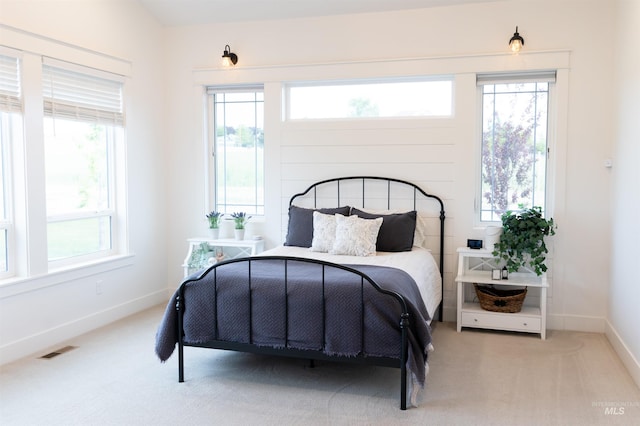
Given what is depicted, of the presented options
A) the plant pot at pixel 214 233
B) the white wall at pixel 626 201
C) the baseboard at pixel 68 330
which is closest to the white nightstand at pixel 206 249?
the plant pot at pixel 214 233

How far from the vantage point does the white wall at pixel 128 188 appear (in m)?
3.84

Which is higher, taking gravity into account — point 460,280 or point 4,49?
point 4,49

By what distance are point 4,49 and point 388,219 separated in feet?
10.1

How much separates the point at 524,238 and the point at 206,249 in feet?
9.42

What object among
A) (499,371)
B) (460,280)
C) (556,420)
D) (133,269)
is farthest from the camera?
(133,269)

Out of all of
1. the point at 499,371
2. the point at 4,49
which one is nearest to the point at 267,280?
the point at 499,371

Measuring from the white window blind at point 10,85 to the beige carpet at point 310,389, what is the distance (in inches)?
69.2

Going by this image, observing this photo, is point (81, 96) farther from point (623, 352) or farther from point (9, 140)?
point (623, 352)

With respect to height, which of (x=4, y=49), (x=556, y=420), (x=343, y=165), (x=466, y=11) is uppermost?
(x=466, y=11)

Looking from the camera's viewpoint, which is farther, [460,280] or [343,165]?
[343,165]

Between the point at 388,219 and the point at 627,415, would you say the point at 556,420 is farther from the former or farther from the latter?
the point at 388,219

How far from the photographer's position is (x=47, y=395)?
125 inches

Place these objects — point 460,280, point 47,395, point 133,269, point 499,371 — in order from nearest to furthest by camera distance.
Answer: point 47,395, point 499,371, point 460,280, point 133,269

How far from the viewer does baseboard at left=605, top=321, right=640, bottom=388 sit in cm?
342
